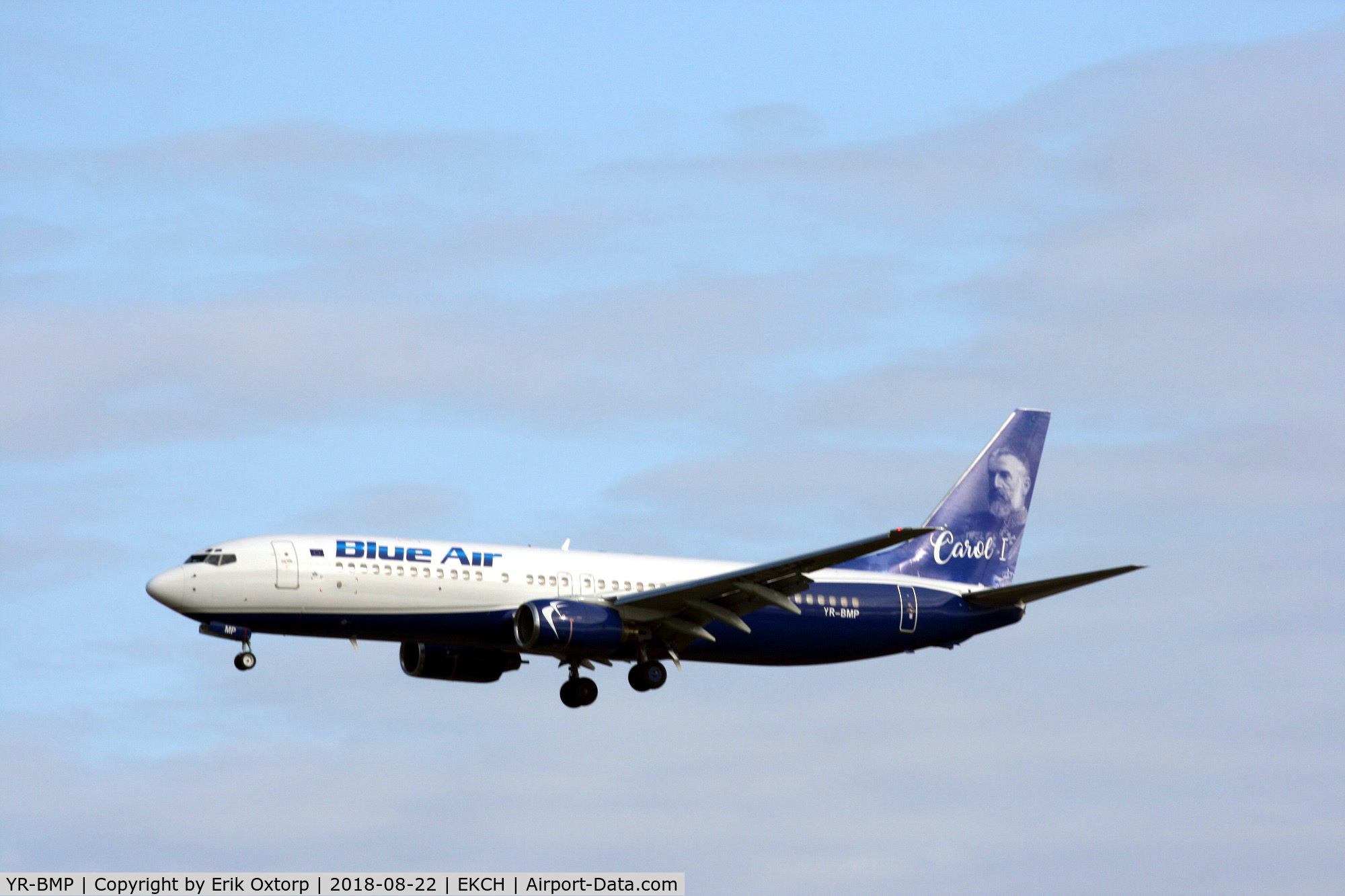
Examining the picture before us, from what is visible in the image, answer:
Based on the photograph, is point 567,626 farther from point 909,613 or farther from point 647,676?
point 909,613

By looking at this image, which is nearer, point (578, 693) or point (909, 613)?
point (578, 693)

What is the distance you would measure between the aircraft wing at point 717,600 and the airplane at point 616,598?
5 cm

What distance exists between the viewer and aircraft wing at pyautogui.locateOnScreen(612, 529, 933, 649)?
6009 cm

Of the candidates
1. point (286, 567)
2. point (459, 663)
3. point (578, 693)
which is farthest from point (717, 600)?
point (286, 567)

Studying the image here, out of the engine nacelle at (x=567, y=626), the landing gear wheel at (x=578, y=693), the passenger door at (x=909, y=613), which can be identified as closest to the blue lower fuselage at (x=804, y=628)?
the passenger door at (x=909, y=613)

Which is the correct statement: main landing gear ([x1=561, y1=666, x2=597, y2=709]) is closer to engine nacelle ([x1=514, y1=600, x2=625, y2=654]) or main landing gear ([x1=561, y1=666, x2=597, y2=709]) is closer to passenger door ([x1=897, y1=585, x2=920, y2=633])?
engine nacelle ([x1=514, y1=600, x2=625, y2=654])

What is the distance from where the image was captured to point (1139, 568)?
188 ft

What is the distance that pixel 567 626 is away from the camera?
200 ft

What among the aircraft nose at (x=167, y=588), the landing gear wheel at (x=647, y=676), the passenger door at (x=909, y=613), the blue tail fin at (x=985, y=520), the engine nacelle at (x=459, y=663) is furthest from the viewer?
the blue tail fin at (x=985, y=520)

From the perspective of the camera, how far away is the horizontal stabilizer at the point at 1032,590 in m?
60.8

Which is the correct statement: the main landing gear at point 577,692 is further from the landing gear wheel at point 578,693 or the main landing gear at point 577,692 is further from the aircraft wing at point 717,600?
the aircraft wing at point 717,600

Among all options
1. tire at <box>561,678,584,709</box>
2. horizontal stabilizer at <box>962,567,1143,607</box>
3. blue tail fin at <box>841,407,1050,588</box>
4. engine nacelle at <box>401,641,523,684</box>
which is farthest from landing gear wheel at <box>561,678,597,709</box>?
horizontal stabilizer at <box>962,567,1143,607</box>

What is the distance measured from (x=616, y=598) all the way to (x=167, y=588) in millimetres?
13049

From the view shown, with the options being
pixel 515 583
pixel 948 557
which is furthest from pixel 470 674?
pixel 948 557
